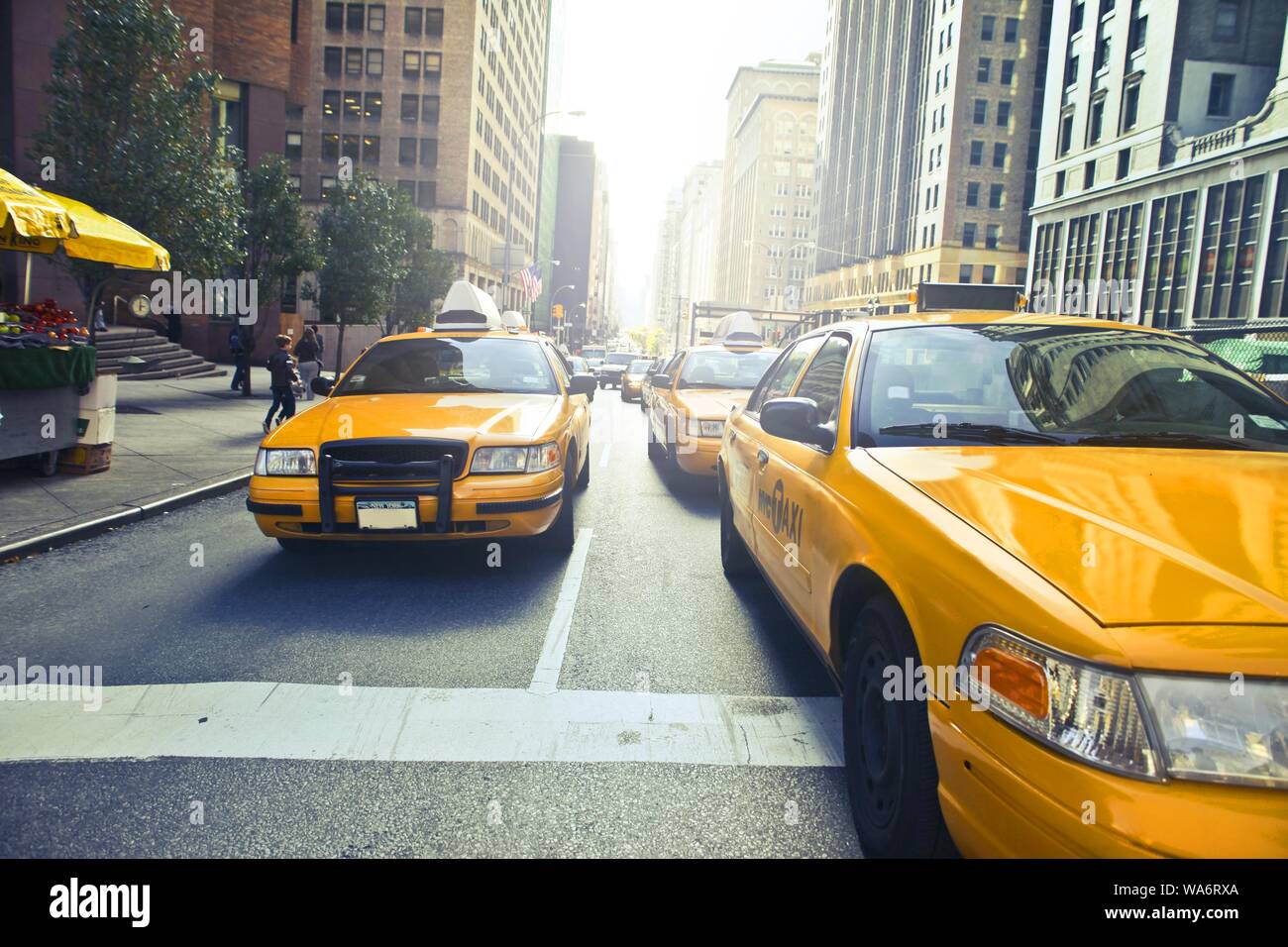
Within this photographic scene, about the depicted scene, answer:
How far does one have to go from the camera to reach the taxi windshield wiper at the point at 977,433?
323 centimetres

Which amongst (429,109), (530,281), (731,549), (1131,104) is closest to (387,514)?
(731,549)

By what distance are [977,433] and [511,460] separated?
321cm

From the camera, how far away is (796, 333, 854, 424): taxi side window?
408cm

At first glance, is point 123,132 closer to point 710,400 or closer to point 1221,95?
point 710,400

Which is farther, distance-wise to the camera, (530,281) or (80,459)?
(530,281)

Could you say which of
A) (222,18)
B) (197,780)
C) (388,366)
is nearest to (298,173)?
(222,18)

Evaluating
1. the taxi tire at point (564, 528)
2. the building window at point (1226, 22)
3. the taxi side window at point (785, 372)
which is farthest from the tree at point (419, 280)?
the building window at point (1226, 22)

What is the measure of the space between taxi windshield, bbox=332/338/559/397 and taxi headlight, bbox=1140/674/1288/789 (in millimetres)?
5830

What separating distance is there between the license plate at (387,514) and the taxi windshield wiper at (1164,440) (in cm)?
380

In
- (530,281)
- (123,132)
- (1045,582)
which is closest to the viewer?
(1045,582)

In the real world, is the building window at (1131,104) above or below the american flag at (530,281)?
above

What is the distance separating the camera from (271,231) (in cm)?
2103

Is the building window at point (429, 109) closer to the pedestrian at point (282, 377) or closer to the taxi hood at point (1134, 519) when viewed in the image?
the pedestrian at point (282, 377)
